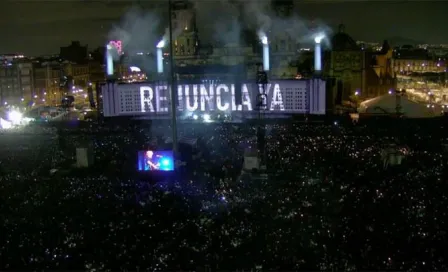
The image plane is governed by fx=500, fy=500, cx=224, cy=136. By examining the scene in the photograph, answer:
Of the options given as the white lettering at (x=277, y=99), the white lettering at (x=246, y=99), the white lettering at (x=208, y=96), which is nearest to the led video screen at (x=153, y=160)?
the white lettering at (x=246, y=99)

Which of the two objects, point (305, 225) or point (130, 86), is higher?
point (130, 86)

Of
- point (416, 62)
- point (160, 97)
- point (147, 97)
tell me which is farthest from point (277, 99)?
point (416, 62)

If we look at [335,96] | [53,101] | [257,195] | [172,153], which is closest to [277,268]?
[257,195]

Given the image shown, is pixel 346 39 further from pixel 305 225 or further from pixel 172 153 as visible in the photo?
pixel 305 225

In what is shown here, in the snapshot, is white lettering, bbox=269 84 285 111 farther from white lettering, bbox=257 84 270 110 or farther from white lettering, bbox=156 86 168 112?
white lettering, bbox=156 86 168 112

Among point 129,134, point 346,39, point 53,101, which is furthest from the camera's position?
point 53,101

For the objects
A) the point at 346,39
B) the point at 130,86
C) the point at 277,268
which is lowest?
the point at 277,268

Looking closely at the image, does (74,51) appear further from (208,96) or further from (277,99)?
(277,99)

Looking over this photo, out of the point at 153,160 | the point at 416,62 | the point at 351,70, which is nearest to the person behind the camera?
the point at 153,160
